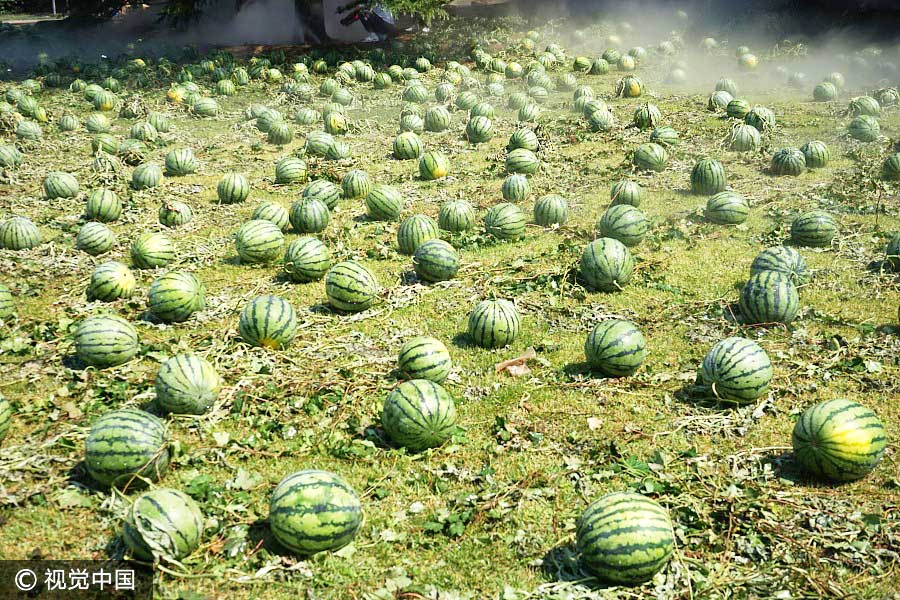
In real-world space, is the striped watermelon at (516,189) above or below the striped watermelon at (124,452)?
above

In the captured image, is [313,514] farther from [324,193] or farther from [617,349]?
[324,193]

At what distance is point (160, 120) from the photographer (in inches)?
619

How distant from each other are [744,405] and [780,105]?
43.2 feet

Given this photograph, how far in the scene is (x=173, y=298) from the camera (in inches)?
295

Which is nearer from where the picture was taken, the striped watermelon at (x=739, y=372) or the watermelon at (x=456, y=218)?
the striped watermelon at (x=739, y=372)

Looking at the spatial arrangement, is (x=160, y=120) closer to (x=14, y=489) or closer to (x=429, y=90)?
(x=429, y=90)

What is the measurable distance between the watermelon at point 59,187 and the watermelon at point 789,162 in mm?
12262

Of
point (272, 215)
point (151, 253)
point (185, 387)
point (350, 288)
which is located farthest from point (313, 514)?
point (272, 215)

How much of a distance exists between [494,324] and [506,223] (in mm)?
3035

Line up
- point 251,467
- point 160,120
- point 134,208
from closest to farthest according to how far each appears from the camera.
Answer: point 251,467 < point 134,208 < point 160,120

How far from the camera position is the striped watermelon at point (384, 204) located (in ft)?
34.7

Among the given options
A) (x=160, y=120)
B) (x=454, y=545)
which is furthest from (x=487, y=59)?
(x=454, y=545)

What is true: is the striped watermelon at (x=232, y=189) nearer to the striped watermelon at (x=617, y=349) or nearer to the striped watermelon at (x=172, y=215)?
the striped watermelon at (x=172, y=215)

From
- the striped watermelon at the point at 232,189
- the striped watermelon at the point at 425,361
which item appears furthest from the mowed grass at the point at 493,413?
the striped watermelon at the point at 232,189
